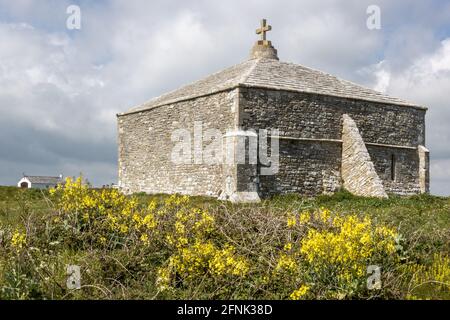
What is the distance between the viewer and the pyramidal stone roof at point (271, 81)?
Answer: 20344mm

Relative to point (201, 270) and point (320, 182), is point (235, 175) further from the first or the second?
point (201, 270)

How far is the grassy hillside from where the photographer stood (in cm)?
656

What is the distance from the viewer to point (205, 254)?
7023 mm

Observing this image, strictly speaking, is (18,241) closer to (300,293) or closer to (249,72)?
(300,293)

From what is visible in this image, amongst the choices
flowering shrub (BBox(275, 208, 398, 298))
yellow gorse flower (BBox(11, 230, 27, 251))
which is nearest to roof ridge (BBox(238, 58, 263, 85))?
yellow gorse flower (BBox(11, 230, 27, 251))

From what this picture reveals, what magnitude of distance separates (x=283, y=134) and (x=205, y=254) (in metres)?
13.5

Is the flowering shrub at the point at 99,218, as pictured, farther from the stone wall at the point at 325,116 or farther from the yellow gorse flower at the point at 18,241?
the stone wall at the point at 325,116

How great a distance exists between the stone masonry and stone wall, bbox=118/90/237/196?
0.15ft

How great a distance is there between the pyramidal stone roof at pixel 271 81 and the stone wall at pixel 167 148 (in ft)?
1.46

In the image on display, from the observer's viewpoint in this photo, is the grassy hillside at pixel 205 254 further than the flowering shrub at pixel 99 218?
No

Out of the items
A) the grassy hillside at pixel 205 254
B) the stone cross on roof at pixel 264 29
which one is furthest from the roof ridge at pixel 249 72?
the grassy hillside at pixel 205 254

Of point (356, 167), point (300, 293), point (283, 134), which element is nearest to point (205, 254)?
point (300, 293)
